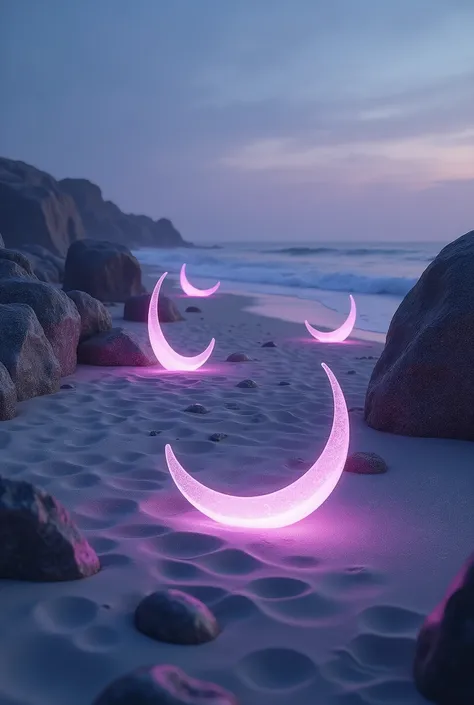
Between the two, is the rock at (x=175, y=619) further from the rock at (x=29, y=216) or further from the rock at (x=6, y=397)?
the rock at (x=29, y=216)

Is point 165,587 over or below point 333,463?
below

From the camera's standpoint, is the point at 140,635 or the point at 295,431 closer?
the point at 140,635

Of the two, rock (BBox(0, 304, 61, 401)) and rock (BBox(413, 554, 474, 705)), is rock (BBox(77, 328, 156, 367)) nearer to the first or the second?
rock (BBox(0, 304, 61, 401))

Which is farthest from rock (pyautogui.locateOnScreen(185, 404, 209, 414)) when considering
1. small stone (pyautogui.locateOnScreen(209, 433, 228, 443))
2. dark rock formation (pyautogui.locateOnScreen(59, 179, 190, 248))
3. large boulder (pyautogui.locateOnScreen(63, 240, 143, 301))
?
dark rock formation (pyautogui.locateOnScreen(59, 179, 190, 248))

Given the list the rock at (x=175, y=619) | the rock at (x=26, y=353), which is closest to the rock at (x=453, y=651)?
the rock at (x=175, y=619)

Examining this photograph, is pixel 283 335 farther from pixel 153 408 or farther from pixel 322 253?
pixel 322 253

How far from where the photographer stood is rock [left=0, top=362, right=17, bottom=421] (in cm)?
447

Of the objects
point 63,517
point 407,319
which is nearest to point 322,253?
point 407,319

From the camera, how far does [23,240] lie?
34844mm

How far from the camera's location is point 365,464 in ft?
12.1

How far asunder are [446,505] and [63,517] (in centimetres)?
184

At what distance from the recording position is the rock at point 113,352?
6629 millimetres

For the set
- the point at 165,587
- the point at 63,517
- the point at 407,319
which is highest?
the point at 407,319

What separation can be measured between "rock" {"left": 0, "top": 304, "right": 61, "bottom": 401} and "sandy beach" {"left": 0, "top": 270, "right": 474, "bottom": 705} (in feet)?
0.41
